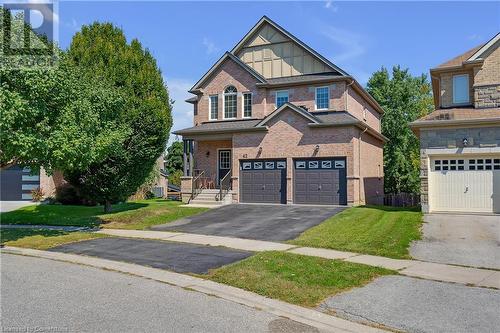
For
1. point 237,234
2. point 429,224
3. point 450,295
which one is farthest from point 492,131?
point 450,295

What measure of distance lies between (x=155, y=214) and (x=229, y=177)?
7195mm

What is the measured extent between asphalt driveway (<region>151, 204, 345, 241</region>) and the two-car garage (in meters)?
1.23

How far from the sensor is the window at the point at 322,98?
84.1 ft

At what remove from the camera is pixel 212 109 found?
28.3m

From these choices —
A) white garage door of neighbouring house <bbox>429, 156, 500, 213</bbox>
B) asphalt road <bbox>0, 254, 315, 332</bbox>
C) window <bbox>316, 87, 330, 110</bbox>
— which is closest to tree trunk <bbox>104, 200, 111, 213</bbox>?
window <bbox>316, 87, 330, 110</bbox>

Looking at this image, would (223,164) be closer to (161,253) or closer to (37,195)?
(37,195)

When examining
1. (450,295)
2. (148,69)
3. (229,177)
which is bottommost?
(450,295)

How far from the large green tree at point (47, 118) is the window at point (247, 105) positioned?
12489 mm

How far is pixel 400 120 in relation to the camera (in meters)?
41.0

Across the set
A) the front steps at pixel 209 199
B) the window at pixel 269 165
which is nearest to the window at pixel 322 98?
the window at pixel 269 165

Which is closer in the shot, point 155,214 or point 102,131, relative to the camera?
point 102,131

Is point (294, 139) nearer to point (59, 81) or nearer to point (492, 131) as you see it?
point (492, 131)

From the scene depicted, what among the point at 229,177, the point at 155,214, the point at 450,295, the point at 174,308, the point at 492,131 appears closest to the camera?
the point at 174,308

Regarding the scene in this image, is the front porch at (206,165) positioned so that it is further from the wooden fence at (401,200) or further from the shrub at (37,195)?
the shrub at (37,195)
